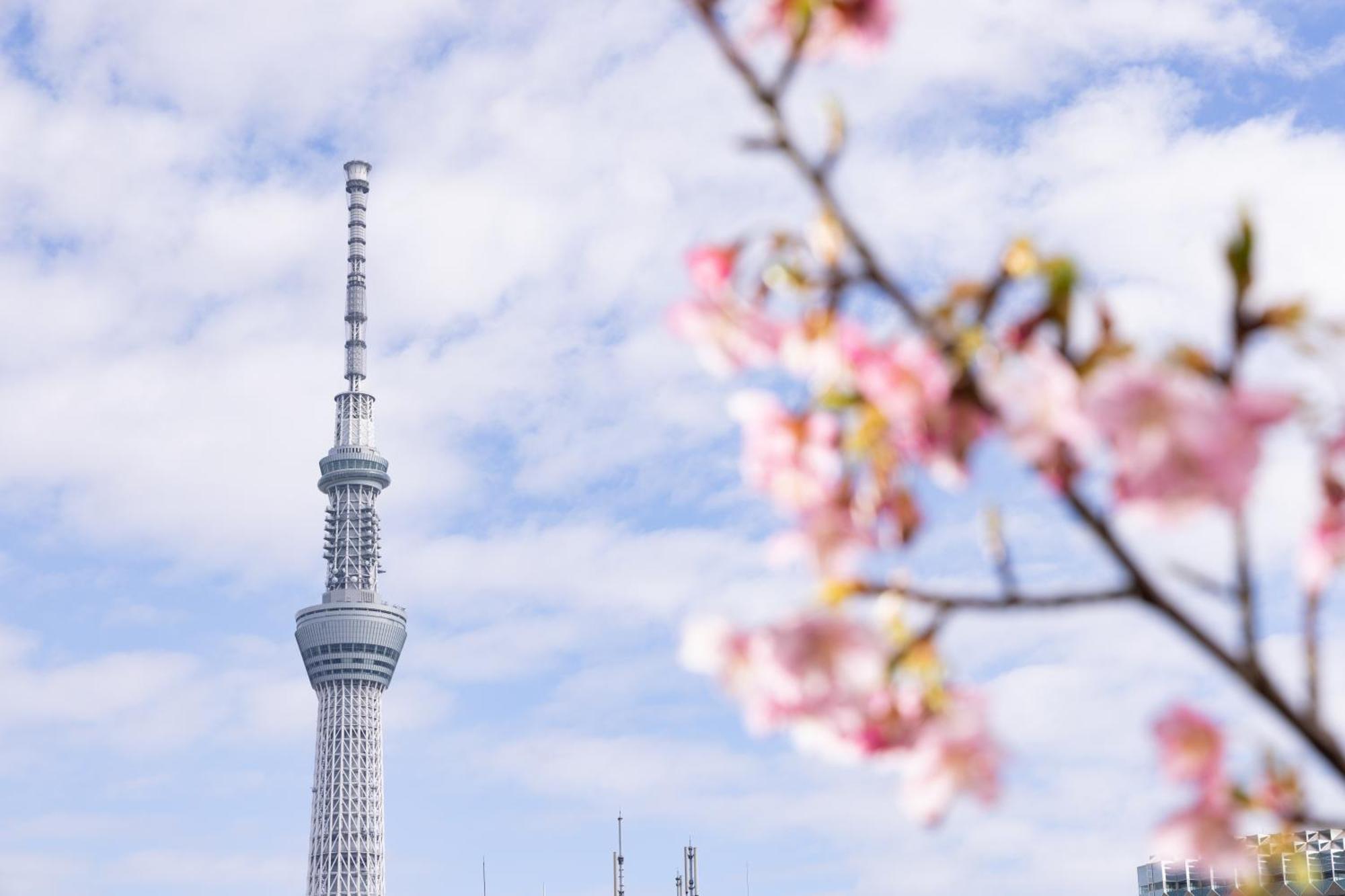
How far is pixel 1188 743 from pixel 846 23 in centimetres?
139

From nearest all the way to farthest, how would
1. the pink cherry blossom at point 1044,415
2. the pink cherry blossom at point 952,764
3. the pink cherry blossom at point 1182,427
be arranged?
the pink cherry blossom at point 1182,427
the pink cherry blossom at point 1044,415
the pink cherry blossom at point 952,764

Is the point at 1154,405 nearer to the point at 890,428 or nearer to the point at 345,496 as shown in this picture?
the point at 890,428

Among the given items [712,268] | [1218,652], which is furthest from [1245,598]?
[712,268]

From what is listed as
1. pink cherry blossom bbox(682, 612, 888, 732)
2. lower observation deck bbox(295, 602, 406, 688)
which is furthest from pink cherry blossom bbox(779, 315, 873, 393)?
lower observation deck bbox(295, 602, 406, 688)

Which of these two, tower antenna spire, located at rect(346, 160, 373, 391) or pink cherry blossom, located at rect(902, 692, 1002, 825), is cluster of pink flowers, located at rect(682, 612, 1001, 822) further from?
tower antenna spire, located at rect(346, 160, 373, 391)

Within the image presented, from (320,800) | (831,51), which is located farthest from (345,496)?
(831,51)

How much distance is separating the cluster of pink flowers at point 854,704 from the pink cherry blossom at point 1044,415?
379 millimetres

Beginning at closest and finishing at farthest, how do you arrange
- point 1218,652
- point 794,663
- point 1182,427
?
1. point 1182,427
2. point 1218,652
3. point 794,663

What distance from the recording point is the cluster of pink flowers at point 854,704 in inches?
94.0

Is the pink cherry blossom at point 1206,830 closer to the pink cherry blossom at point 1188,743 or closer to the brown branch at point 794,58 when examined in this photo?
the pink cherry blossom at point 1188,743

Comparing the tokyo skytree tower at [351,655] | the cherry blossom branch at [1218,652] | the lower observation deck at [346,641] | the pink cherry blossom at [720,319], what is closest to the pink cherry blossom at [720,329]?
the pink cherry blossom at [720,319]

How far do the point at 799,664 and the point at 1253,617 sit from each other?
0.66 m

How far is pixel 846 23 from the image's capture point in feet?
9.03

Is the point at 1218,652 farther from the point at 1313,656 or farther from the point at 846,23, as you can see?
the point at 846,23
